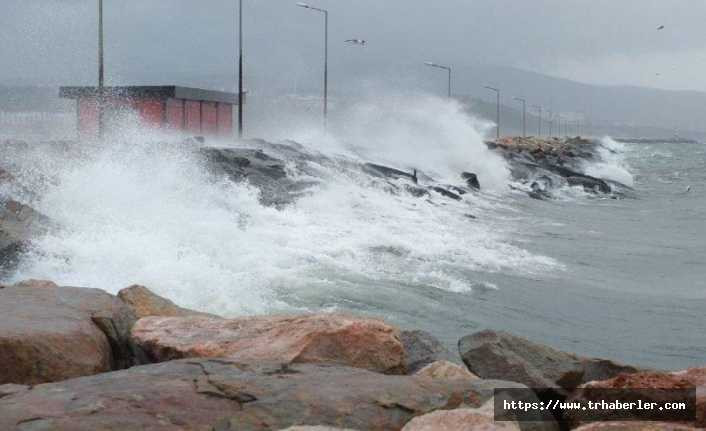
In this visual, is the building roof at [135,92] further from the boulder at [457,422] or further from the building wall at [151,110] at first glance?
the boulder at [457,422]

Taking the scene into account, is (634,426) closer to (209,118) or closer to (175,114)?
(175,114)

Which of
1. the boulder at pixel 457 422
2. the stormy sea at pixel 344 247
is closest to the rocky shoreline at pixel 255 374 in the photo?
the boulder at pixel 457 422

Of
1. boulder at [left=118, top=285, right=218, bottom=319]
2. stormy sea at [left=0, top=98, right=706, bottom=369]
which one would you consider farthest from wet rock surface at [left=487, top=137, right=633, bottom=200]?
boulder at [left=118, top=285, right=218, bottom=319]

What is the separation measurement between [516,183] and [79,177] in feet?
90.6

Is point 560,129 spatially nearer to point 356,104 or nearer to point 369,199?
point 356,104

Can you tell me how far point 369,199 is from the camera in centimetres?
2259

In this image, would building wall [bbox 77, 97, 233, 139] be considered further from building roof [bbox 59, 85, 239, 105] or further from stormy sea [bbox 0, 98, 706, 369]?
stormy sea [bbox 0, 98, 706, 369]

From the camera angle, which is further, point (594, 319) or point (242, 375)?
point (594, 319)

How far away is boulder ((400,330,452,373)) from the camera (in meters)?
5.68

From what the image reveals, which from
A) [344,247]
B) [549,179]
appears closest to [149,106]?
[344,247]

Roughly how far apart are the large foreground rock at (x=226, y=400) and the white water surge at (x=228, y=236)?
572cm

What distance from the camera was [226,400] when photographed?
3.96m

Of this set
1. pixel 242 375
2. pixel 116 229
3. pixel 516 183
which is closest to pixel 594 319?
pixel 116 229

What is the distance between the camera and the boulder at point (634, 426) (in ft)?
12.4
